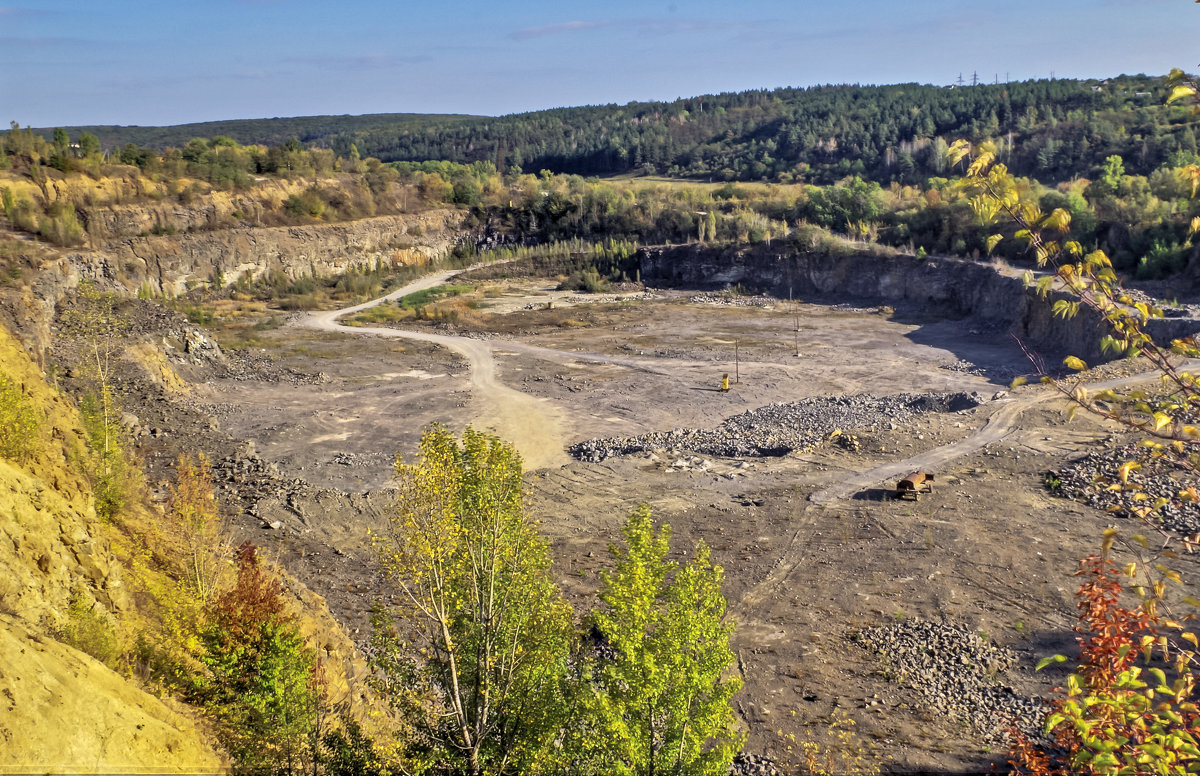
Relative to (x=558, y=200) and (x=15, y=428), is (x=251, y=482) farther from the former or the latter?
(x=558, y=200)

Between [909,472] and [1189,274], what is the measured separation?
29993 mm

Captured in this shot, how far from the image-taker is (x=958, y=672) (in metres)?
14.2

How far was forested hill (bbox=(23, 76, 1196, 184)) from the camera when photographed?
79562 millimetres

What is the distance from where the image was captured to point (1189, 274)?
42562 millimetres

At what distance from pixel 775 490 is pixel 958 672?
9547 millimetres

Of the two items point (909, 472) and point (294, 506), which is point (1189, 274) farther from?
point (294, 506)

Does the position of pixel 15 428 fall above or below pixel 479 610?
above

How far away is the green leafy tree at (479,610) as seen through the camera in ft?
27.6

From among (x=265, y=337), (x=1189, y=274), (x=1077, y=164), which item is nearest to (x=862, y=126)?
(x=1077, y=164)

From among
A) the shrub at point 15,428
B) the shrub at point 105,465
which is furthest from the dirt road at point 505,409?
the shrub at point 15,428

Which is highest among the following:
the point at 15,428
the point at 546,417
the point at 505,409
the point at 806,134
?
the point at 806,134

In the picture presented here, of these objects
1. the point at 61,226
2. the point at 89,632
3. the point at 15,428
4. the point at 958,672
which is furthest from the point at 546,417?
the point at 61,226

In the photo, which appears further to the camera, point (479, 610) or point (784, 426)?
point (784, 426)

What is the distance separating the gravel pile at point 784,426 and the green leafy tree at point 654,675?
17.6m
